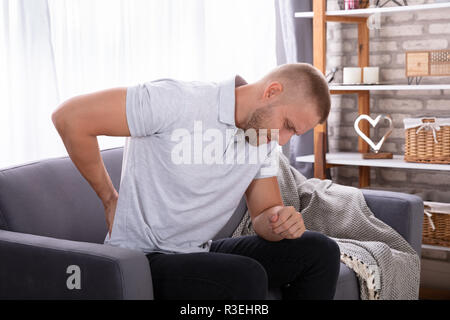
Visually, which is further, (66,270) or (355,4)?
(355,4)

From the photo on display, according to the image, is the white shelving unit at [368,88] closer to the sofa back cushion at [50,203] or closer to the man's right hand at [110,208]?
the sofa back cushion at [50,203]

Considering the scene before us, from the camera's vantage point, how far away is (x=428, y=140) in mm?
2938

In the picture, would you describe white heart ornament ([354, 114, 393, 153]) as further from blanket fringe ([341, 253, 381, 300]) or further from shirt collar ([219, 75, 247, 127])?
shirt collar ([219, 75, 247, 127])

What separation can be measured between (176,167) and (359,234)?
3.31 feet

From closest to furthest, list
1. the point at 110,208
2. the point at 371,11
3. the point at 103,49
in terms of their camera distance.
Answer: the point at 110,208 → the point at 103,49 → the point at 371,11

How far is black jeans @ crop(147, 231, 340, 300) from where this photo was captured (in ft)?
4.96

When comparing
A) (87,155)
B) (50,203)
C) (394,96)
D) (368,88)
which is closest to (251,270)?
(87,155)

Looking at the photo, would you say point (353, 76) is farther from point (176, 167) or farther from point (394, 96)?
point (176, 167)

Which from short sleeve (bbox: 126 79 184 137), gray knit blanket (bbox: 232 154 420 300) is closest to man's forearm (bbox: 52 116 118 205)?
short sleeve (bbox: 126 79 184 137)

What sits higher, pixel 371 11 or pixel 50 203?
pixel 371 11

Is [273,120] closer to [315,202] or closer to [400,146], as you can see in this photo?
[315,202]

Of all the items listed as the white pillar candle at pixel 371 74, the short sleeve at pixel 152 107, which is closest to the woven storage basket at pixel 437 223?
the white pillar candle at pixel 371 74

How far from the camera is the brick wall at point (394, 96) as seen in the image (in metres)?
3.22

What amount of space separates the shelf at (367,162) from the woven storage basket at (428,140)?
3cm
